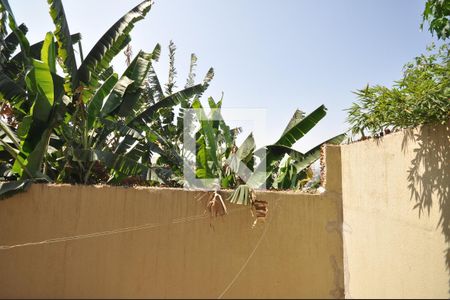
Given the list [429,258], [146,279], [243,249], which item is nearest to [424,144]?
[429,258]

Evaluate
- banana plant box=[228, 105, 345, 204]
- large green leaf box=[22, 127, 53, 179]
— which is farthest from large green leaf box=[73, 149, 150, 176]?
banana plant box=[228, 105, 345, 204]

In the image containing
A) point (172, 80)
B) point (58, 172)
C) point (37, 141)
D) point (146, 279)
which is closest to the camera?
point (146, 279)

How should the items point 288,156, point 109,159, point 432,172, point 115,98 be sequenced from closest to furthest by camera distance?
1. point 432,172
2. point 109,159
3. point 115,98
4. point 288,156

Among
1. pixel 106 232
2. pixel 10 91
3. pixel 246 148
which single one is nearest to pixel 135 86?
pixel 10 91

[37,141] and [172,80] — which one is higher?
[172,80]

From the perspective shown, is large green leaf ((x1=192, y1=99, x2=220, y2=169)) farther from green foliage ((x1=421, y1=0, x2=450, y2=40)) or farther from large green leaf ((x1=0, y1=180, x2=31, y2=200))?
green foliage ((x1=421, y1=0, x2=450, y2=40))

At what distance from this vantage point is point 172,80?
8078 mm

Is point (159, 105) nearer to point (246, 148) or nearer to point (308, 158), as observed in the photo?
point (246, 148)

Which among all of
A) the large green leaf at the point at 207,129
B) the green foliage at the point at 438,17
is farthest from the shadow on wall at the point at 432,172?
the large green leaf at the point at 207,129

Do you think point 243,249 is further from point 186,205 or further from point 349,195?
point 349,195

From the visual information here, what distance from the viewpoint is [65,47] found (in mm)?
5652

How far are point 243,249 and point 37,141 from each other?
3.31 meters

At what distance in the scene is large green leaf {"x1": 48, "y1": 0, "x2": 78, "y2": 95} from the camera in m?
5.54

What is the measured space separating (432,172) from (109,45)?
493 centimetres
